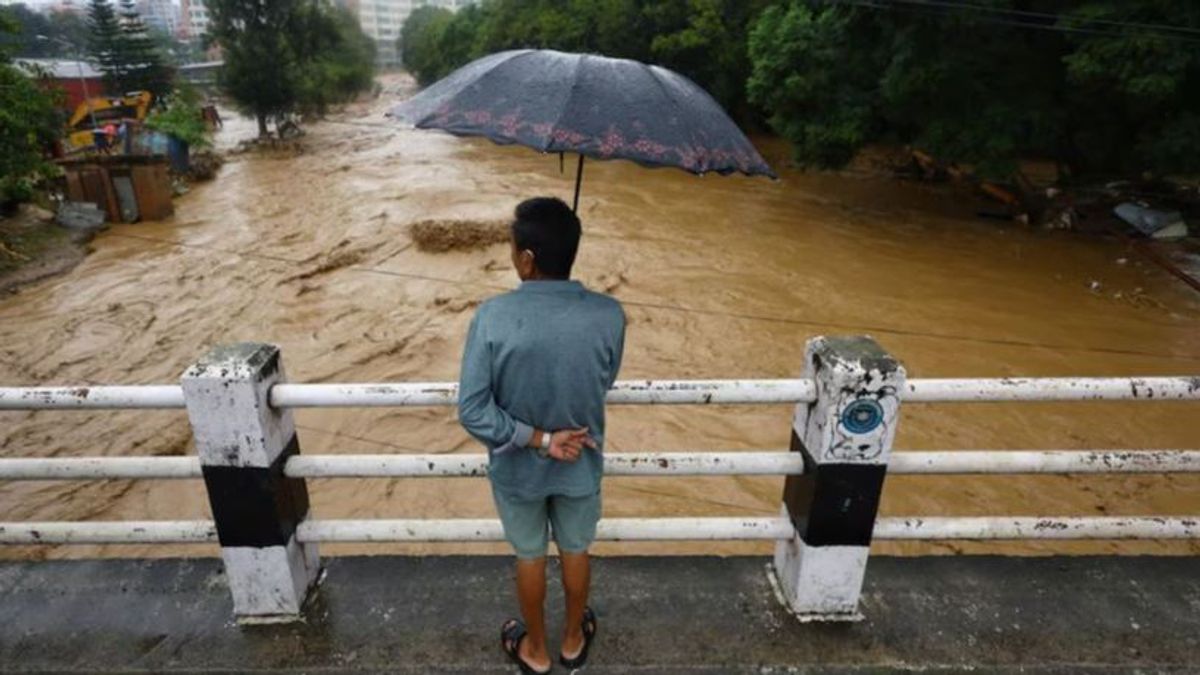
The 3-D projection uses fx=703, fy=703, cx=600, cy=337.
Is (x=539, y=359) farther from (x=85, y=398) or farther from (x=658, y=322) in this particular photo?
(x=658, y=322)

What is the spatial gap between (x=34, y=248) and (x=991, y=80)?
17.6 metres

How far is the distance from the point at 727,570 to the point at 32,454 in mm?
6793

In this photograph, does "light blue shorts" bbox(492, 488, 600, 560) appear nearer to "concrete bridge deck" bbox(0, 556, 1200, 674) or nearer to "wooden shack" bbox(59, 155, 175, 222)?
"concrete bridge deck" bbox(0, 556, 1200, 674)

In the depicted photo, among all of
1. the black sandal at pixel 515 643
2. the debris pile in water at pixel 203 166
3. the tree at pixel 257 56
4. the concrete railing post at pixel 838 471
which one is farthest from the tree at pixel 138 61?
the concrete railing post at pixel 838 471

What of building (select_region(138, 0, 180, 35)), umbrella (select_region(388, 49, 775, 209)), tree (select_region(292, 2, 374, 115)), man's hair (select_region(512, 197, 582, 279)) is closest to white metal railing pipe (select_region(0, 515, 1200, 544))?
man's hair (select_region(512, 197, 582, 279))

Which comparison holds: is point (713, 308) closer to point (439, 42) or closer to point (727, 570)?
point (727, 570)

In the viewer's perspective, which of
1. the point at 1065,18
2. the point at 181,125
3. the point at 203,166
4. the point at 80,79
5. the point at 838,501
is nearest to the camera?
the point at 838,501

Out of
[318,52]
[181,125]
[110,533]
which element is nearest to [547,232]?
[110,533]

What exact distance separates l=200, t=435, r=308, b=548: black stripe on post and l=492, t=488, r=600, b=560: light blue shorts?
0.73 metres

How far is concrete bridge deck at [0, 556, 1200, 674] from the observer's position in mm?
2270

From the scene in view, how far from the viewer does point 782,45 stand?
1517cm

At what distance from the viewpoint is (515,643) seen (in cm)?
228

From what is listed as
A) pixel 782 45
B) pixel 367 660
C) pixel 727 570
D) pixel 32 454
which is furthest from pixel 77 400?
pixel 782 45

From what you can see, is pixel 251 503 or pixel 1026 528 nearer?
pixel 251 503
